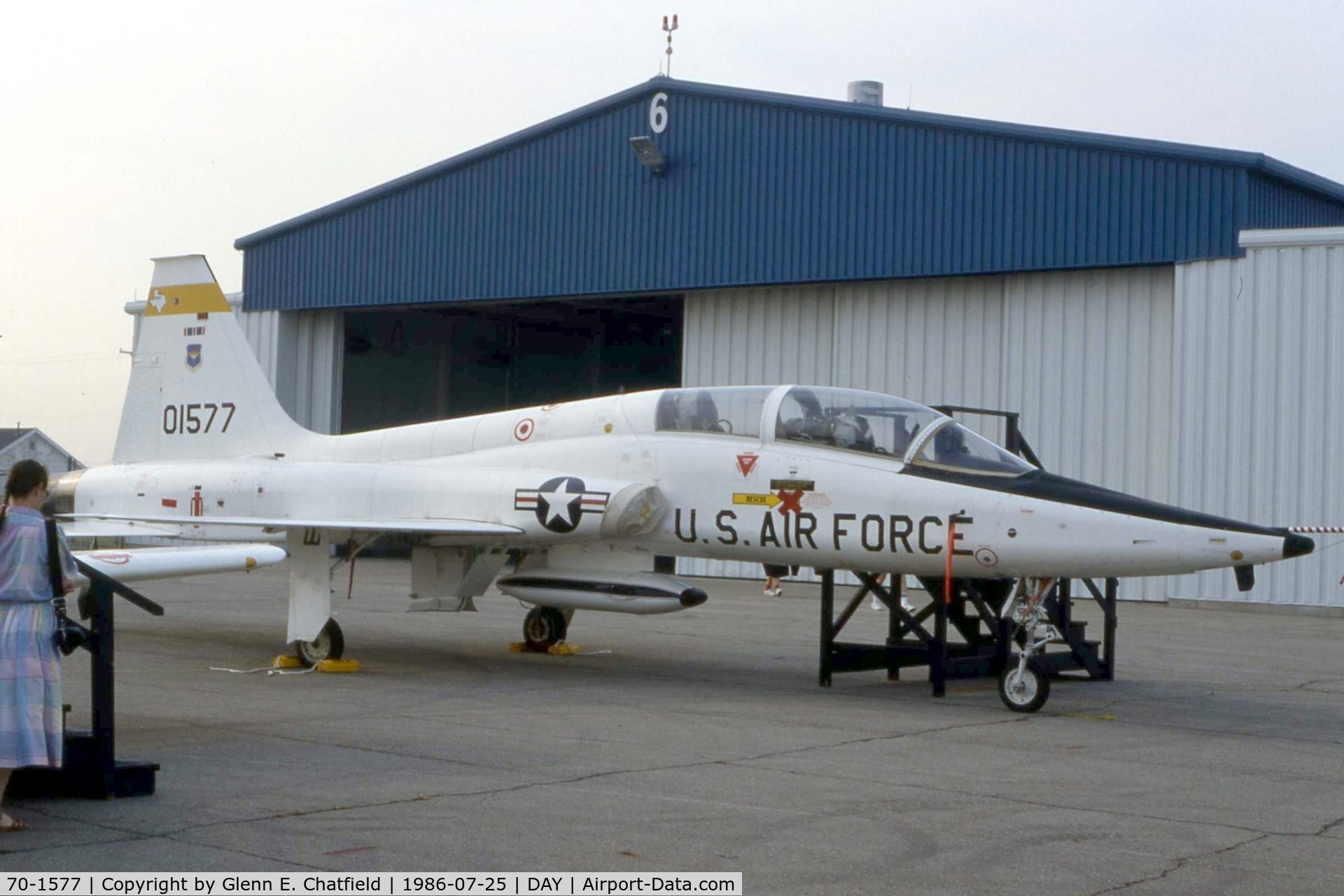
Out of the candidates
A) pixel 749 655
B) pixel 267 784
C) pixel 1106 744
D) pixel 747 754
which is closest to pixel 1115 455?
pixel 749 655

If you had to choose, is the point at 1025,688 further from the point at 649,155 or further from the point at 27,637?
the point at 649,155

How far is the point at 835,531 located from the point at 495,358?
97.3 feet

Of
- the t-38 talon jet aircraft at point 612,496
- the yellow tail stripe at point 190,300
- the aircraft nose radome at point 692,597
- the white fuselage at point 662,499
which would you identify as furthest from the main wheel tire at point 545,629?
the yellow tail stripe at point 190,300

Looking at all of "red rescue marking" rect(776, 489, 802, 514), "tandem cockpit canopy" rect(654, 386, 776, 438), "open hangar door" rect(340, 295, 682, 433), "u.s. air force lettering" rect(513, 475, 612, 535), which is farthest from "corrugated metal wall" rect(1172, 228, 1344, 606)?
"open hangar door" rect(340, 295, 682, 433)

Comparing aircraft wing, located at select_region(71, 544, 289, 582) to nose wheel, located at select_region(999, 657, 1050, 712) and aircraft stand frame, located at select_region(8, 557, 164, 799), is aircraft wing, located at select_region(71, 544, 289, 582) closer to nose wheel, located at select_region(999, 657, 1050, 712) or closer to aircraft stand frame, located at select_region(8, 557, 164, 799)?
aircraft stand frame, located at select_region(8, 557, 164, 799)

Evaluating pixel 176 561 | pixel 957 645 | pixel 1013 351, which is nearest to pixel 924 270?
pixel 1013 351

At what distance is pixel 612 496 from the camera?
11.2 meters

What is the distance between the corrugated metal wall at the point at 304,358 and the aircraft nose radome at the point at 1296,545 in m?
25.3

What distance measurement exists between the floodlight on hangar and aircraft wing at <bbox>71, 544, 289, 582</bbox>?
1538 cm

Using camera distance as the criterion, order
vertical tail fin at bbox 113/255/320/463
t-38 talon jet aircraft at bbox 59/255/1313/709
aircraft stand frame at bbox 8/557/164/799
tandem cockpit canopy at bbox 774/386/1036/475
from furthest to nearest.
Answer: vertical tail fin at bbox 113/255/320/463 < tandem cockpit canopy at bbox 774/386/1036/475 < t-38 talon jet aircraft at bbox 59/255/1313/709 < aircraft stand frame at bbox 8/557/164/799

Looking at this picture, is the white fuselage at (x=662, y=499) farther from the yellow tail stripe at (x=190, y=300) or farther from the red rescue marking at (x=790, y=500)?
the yellow tail stripe at (x=190, y=300)

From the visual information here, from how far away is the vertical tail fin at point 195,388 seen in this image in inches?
558

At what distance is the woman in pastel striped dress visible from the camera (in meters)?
5.56

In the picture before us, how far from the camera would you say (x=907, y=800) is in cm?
672
